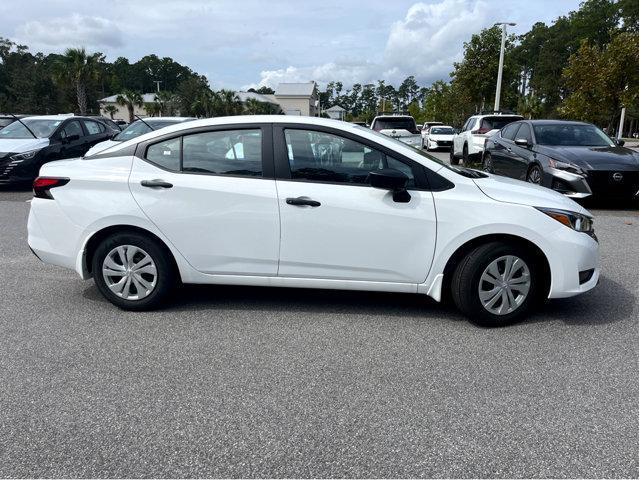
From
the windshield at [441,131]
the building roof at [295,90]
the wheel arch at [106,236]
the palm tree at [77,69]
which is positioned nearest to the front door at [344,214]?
the wheel arch at [106,236]

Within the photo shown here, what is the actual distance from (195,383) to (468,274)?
210cm

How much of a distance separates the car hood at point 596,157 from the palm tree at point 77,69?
38.3m

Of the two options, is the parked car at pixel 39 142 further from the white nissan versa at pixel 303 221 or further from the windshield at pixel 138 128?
the white nissan versa at pixel 303 221

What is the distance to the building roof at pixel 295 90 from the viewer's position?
396ft

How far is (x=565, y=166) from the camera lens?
28.1 feet

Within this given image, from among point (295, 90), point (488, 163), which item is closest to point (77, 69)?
point (488, 163)

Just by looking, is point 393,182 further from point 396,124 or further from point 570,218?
point 396,124

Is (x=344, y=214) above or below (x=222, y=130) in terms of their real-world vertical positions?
below

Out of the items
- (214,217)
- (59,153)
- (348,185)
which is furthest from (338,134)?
(59,153)

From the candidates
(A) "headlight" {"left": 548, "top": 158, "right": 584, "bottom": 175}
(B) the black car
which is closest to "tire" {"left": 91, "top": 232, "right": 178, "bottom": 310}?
(B) the black car

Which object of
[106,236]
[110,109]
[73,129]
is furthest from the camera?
[110,109]

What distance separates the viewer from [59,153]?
37.8 ft

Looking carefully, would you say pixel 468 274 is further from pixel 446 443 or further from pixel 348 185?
pixel 446 443

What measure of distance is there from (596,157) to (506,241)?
5926 mm
